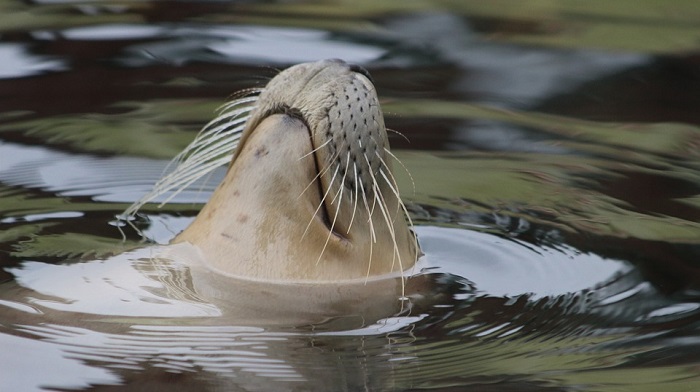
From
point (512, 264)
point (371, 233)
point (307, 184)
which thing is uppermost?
point (307, 184)

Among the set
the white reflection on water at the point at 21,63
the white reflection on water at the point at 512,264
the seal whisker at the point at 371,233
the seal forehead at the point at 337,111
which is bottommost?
the white reflection on water at the point at 512,264

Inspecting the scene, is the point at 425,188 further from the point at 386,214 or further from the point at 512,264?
the point at 386,214

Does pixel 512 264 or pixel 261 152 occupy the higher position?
pixel 261 152

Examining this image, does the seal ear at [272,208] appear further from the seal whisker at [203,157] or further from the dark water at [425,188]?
the dark water at [425,188]

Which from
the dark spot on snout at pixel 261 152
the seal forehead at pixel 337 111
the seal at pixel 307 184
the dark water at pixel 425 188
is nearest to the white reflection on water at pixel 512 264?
the dark water at pixel 425 188

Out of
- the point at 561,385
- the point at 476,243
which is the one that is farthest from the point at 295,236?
the point at 561,385

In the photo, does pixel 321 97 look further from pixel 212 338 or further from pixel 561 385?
pixel 561 385

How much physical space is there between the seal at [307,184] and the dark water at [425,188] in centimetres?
30

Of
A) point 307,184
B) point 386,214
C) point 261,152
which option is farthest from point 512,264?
point 261,152

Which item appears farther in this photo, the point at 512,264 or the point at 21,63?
the point at 21,63

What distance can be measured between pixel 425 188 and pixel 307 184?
129 cm

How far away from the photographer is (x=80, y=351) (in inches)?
140

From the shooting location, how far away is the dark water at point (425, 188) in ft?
11.7

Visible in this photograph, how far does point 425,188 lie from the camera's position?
5.40m
